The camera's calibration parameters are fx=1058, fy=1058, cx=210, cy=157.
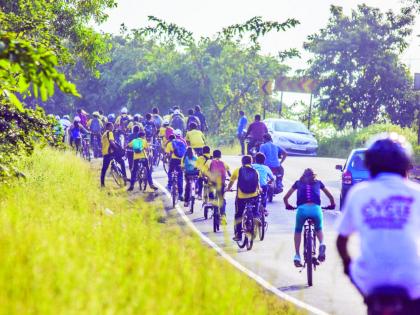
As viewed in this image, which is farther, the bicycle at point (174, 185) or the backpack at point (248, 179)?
the bicycle at point (174, 185)

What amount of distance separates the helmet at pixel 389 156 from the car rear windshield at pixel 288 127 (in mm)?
34179

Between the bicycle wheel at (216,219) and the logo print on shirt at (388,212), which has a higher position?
the logo print on shirt at (388,212)

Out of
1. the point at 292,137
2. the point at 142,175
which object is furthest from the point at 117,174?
the point at 292,137

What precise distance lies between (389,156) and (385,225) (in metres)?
0.42

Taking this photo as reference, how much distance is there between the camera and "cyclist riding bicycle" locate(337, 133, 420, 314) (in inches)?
228

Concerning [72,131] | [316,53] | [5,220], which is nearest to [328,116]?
[316,53]

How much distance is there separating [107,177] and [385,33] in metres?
28.9

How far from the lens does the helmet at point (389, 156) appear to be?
6.04 meters

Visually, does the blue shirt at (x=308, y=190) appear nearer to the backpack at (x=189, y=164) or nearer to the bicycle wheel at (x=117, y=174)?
the backpack at (x=189, y=164)

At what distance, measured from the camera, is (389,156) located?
6.04 meters

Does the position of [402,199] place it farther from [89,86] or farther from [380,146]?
[89,86]

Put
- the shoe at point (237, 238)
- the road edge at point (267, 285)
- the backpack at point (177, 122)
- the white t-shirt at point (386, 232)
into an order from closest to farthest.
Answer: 1. the white t-shirt at point (386, 232)
2. the road edge at point (267, 285)
3. the shoe at point (237, 238)
4. the backpack at point (177, 122)

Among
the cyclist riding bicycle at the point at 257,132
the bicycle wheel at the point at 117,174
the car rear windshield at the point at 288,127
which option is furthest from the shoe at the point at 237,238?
the car rear windshield at the point at 288,127

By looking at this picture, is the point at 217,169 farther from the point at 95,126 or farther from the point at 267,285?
the point at 95,126
